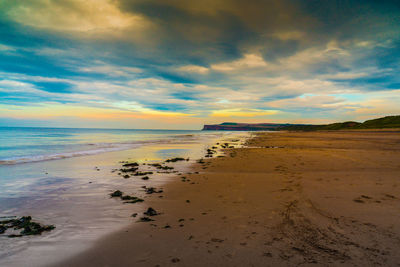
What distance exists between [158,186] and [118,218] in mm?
3142

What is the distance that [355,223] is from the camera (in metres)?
4.40

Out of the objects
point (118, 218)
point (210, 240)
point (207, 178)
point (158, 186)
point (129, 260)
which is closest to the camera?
point (129, 260)

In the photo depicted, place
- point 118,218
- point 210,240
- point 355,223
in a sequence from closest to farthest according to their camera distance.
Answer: point 210,240, point 355,223, point 118,218

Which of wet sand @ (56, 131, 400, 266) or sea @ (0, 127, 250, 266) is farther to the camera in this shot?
sea @ (0, 127, 250, 266)

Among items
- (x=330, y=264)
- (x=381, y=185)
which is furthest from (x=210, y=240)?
(x=381, y=185)

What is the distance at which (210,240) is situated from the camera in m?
3.93

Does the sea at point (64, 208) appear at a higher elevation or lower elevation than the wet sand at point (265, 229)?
lower

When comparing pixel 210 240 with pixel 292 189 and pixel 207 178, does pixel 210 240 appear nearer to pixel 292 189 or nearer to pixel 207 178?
pixel 292 189

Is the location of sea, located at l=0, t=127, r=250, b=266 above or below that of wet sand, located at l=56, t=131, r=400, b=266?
below

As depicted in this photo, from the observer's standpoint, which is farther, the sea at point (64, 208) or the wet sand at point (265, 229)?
the sea at point (64, 208)

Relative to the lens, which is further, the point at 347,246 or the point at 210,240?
the point at 210,240

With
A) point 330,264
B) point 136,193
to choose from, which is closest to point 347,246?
point 330,264

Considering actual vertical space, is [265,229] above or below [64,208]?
above

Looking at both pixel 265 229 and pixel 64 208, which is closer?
pixel 265 229
